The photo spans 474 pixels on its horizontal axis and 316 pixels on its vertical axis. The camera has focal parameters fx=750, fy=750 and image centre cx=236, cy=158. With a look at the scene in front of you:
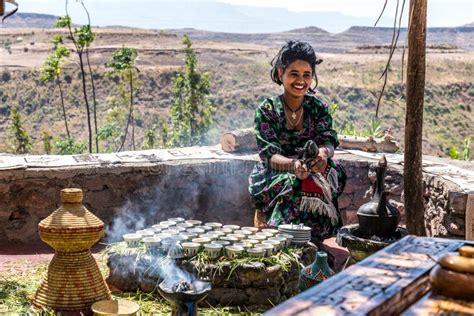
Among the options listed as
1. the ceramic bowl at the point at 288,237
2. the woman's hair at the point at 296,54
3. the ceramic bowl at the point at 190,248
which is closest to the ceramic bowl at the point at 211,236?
the ceramic bowl at the point at 190,248

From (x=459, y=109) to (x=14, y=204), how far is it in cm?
3284

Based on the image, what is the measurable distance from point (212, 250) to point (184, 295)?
946 mm

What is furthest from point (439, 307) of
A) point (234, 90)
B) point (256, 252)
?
point (234, 90)

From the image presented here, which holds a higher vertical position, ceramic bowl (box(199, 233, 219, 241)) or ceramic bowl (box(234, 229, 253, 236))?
ceramic bowl (box(199, 233, 219, 241))

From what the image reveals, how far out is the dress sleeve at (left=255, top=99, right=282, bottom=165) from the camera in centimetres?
524

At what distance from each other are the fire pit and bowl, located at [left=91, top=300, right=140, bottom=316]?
341 mm

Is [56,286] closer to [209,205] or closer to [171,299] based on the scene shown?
[171,299]

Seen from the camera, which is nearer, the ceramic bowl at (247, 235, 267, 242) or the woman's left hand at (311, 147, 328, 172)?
the ceramic bowl at (247, 235, 267, 242)

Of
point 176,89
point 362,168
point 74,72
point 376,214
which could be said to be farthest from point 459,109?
point 376,214

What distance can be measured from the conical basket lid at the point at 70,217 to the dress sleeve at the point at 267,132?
1.58 m

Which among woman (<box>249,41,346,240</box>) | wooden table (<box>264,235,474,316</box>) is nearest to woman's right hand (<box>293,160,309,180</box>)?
woman (<box>249,41,346,240</box>)

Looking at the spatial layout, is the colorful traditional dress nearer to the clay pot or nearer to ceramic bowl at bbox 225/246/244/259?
ceramic bowl at bbox 225/246/244/259

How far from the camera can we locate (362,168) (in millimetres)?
6348

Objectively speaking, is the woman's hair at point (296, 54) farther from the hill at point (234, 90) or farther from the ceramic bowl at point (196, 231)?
the hill at point (234, 90)
